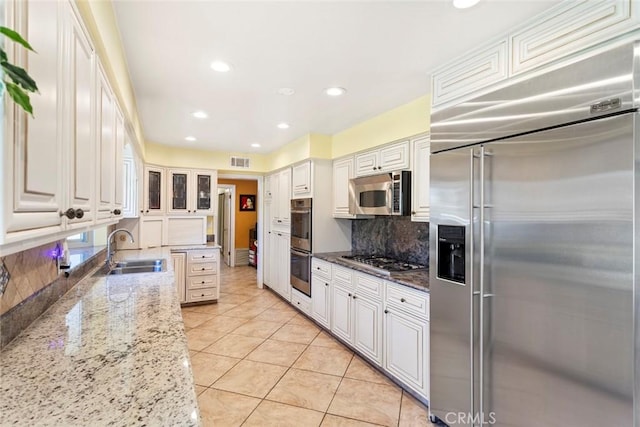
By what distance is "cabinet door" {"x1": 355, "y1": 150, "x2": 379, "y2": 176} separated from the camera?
3160mm

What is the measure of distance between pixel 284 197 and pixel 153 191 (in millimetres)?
1938

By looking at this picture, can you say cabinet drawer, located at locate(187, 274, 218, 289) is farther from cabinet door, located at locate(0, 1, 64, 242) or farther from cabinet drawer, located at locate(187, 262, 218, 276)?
cabinet door, located at locate(0, 1, 64, 242)

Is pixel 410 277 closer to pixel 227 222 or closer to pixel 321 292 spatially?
pixel 321 292

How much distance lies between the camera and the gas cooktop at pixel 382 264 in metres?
2.69

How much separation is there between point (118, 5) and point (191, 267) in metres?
3.62

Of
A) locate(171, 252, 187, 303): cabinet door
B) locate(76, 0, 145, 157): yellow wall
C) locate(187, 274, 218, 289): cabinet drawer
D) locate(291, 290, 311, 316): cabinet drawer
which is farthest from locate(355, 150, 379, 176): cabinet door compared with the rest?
locate(171, 252, 187, 303): cabinet door

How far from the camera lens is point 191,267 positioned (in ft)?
14.8

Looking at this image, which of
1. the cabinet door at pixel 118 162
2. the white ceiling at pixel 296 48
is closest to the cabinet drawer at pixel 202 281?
the white ceiling at pixel 296 48

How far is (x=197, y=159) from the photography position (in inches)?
192

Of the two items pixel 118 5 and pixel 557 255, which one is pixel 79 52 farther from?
pixel 557 255

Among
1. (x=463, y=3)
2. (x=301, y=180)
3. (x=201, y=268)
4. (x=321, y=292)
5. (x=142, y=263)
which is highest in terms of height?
(x=463, y=3)

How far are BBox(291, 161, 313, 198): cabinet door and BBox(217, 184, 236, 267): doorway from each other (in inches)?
130

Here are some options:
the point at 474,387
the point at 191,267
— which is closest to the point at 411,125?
the point at 474,387

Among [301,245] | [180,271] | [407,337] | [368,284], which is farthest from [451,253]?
[180,271]
